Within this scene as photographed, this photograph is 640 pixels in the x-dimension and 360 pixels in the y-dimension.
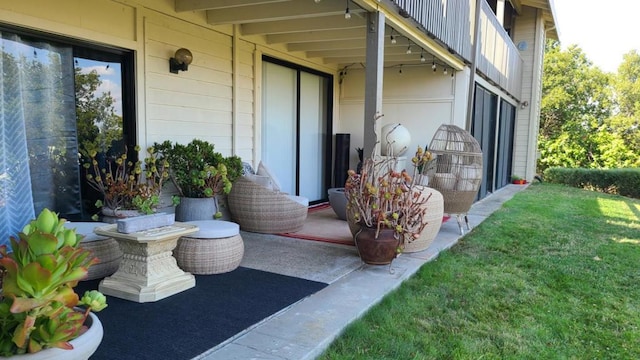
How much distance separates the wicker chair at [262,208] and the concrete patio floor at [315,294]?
136 millimetres

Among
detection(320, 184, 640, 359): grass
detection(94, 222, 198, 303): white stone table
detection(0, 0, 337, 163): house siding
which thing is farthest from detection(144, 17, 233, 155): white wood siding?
detection(320, 184, 640, 359): grass

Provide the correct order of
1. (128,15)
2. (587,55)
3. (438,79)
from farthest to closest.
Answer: (587,55) → (438,79) → (128,15)

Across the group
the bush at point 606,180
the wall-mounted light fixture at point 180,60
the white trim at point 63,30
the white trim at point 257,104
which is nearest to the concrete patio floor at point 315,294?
the white trim at point 257,104

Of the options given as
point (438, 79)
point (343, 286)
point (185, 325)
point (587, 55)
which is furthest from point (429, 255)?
point (587, 55)

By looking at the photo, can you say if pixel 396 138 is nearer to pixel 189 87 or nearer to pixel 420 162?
pixel 420 162

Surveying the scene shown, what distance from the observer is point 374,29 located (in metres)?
4.13

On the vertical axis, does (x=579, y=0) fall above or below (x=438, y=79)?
above

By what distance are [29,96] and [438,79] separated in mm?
5776

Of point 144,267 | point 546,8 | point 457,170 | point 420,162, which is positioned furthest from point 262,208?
point 546,8

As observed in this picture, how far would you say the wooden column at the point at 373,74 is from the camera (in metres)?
4.13

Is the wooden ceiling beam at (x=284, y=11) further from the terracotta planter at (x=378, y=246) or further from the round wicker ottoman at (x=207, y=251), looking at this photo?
the round wicker ottoman at (x=207, y=251)

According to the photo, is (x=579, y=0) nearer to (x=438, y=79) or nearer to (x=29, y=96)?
(x=438, y=79)

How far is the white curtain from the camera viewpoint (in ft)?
9.90

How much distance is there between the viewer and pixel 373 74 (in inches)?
164
